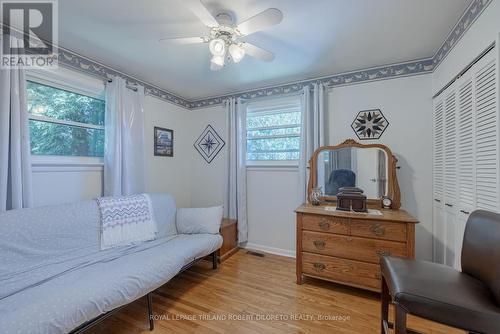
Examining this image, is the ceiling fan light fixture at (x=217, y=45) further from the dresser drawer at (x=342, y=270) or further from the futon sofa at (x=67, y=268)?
the dresser drawer at (x=342, y=270)

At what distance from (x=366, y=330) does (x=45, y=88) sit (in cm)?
347

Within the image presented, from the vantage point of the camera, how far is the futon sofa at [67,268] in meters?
1.18

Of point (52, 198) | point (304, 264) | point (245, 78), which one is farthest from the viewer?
point (245, 78)

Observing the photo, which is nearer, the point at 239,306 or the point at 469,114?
the point at 469,114

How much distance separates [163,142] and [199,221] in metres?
→ 1.38

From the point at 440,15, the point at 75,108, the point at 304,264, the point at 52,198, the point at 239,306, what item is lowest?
the point at 239,306

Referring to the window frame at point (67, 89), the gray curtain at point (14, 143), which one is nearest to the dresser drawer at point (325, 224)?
the window frame at point (67, 89)

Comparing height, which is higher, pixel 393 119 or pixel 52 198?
pixel 393 119

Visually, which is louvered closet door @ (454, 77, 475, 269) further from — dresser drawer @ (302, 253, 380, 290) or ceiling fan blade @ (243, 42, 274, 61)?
ceiling fan blade @ (243, 42, 274, 61)

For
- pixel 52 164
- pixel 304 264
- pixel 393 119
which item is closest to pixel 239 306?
pixel 304 264

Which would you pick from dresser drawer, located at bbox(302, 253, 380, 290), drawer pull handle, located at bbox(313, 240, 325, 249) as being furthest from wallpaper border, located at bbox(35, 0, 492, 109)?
dresser drawer, located at bbox(302, 253, 380, 290)

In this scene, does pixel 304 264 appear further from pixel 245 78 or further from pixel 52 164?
pixel 52 164

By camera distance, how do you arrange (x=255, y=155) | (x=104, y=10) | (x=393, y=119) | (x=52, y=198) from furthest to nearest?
(x=255, y=155)
(x=393, y=119)
(x=52, y=198)
(x=104, y=10)

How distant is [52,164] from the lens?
6.82 feet
